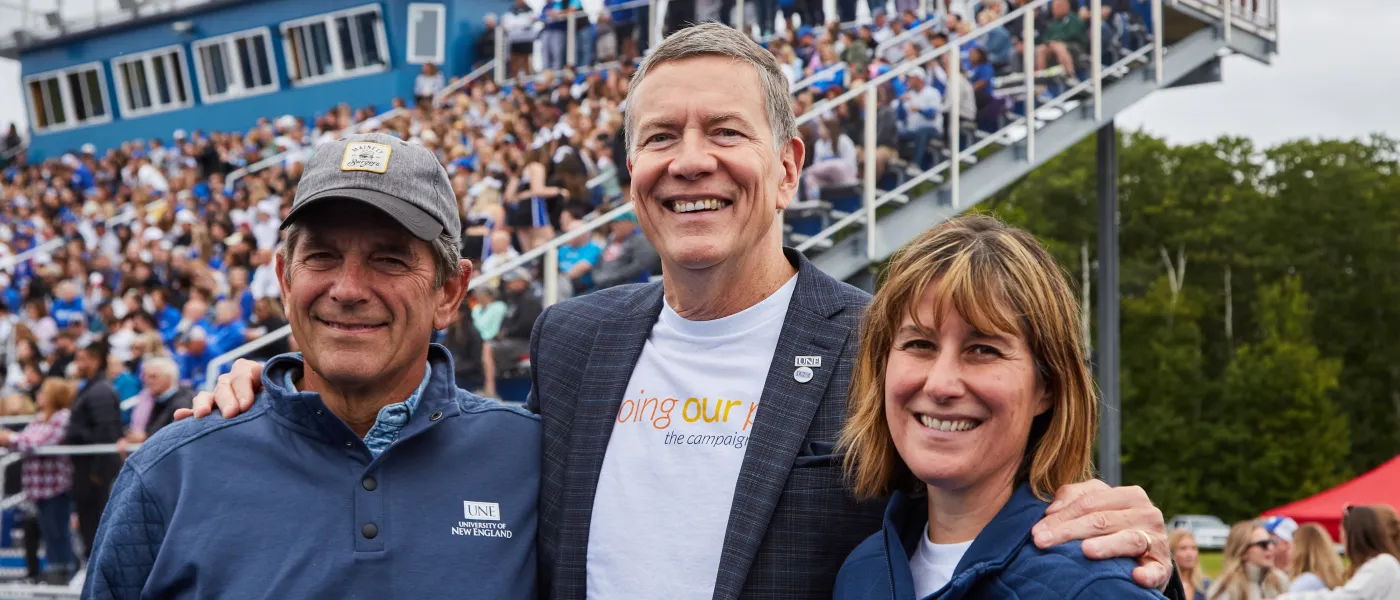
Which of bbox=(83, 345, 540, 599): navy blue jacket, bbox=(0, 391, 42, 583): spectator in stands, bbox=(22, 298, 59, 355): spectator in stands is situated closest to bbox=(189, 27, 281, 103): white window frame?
bbox=(22, 298, 59, 355): spectator in stands

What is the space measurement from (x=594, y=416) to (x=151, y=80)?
33928 millimetres

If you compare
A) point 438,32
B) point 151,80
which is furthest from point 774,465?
point 151,80

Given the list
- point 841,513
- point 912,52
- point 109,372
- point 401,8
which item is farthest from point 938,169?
point 401,8

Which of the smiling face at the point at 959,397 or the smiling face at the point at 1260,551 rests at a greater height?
the smiling face at the point at 959,397

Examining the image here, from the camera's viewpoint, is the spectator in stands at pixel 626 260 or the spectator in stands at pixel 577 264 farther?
the spectator in stands at pixel 577 264

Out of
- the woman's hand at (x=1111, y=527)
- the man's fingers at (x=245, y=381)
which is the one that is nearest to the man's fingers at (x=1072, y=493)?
the woman's hand at (x=1111, y=527)

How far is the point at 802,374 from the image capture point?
9.25ft

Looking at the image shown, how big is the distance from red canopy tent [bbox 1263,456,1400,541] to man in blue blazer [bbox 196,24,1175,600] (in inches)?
450

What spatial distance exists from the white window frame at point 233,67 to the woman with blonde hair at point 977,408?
30805 mm

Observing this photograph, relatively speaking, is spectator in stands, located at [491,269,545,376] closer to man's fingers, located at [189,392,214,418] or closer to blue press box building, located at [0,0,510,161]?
man's fingers, located at [189,392,214,418]

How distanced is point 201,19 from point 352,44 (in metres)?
5.60

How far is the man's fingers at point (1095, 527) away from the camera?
227 centimetres

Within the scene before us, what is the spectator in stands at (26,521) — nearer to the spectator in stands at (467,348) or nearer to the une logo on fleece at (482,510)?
the spectator in stands at (467,348)

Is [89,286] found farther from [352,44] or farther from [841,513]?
[841,513]
